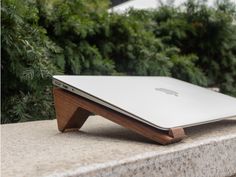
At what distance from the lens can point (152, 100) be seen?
1.33 meters

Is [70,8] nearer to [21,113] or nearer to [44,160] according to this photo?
[21,113]

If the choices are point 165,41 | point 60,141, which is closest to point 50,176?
point 60,141

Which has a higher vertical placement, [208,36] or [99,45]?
[99,45]

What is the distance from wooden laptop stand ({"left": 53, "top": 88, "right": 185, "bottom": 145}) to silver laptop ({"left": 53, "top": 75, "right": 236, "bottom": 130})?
2 cm

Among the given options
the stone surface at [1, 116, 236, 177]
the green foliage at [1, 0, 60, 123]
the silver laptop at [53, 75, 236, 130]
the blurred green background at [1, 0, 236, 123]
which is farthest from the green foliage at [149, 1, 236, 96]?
the stone surface at [1, 116, 236, 177]

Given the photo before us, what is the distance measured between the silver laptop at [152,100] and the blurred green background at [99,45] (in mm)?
568

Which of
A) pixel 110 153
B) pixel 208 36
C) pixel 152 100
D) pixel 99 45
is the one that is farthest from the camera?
pixel 208 36

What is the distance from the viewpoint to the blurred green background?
1912 mm

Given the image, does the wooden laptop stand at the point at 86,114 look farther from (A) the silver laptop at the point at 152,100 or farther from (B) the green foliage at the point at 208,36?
(B) the green foliage at the point at 208,36

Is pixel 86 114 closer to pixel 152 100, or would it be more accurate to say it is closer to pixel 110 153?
pixel 152 100

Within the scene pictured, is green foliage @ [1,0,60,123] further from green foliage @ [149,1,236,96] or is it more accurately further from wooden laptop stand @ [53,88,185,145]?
green foliage @ [149,1,236,96]

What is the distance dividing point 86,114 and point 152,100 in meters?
0.22

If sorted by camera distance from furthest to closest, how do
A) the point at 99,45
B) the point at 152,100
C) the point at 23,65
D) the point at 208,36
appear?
the point at 208,36
the point at 99,45
the point at 23,65
the point at 152,100

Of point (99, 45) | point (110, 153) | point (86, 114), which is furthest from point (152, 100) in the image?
point (99, 45)
